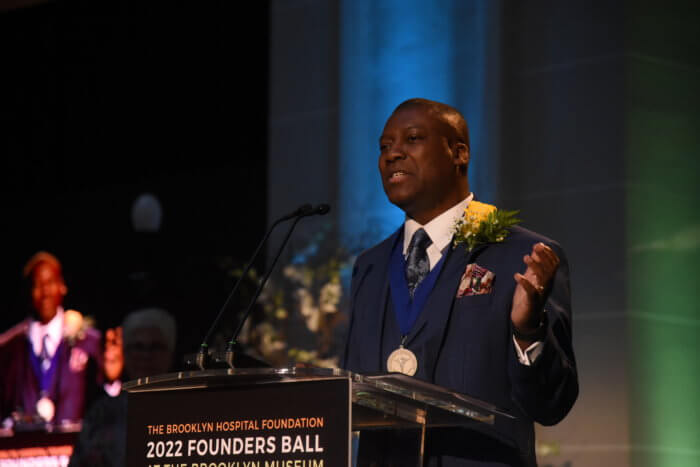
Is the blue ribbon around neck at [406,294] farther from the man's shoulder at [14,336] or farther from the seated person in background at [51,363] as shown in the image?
the man's shoulder at [14,336]

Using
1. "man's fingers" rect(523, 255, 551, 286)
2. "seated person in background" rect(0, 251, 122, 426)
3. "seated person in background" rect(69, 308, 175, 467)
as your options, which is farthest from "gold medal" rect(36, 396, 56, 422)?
"man's fingers" rect(523, 255, 551, 286)

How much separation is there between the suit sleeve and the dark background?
6036 mm

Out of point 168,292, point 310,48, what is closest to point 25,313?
point 168,292

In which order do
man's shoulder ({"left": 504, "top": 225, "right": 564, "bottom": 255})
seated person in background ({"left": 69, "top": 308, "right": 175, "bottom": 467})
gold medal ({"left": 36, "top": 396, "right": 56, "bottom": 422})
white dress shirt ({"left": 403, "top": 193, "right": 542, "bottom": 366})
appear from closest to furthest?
man's shoulder ({"left": 504, "top": 225, "right": 564, "bottom": 255}) < white dress shirt ({"left": 403, "top": 193, "right": 542, "bottom": 366}) < seated person in background ({"left": 69, "top": 308, "right": 175, "bottom": 467}) < gold medal ({"left": 36, "top": 396, "right": 56, "bottom": 422})

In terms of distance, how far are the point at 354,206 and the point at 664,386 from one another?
1.77 metres

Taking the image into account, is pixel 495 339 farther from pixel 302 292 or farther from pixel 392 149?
pixel 302 292

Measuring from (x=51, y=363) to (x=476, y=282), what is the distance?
18.6 feet

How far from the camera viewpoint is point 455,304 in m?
2.51

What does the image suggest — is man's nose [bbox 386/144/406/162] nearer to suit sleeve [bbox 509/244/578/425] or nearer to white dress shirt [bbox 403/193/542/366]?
white dress shirt [bbox 403/193/542/366]

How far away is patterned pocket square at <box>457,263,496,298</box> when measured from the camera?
2.52 m

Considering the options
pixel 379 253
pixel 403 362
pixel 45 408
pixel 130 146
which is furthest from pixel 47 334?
pixel 403 362

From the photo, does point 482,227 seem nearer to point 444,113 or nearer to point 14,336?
point 444,113

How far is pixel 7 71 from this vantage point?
9.27m

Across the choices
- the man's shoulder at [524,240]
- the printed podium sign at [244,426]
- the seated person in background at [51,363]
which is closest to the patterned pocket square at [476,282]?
the man's shoulder at [524,240]
